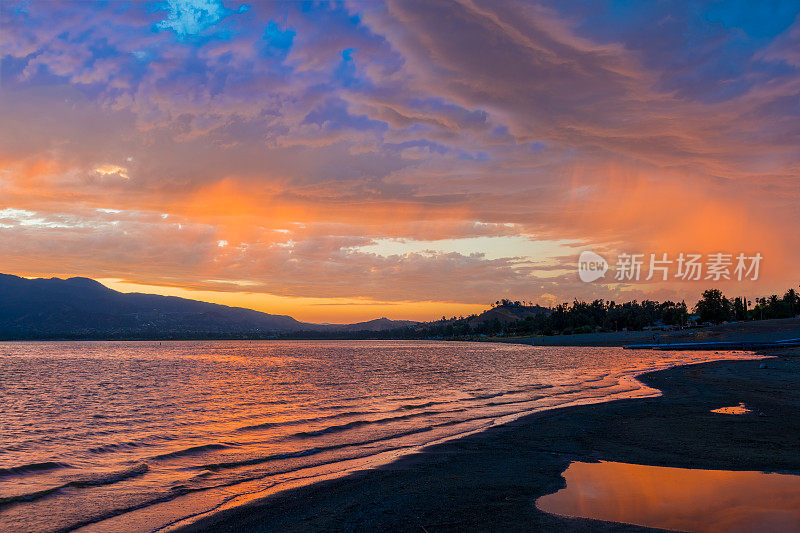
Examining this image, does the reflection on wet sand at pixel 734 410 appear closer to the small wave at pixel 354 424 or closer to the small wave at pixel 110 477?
the small wave at pixel 354 424

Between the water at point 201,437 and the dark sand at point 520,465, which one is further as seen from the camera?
the water at point 201,437

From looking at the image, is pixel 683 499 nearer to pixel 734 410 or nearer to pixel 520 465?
pixel 520 465

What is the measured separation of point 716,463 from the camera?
47.5 feet

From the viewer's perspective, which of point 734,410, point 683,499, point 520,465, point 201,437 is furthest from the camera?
point 734,410

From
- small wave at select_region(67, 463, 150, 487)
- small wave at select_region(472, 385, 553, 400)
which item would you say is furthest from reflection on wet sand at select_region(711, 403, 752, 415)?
small wave at select_region(67, 463, 150, 487)

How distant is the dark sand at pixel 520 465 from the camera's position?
1060 centimetres

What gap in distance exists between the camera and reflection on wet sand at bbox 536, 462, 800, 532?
9.71 m

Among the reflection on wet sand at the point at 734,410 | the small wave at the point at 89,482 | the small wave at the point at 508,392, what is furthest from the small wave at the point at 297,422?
the reflection on wet sand at the point at 734,410

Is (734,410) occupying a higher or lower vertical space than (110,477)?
higher

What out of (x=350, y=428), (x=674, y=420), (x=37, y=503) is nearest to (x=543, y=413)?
(x=674, y=420)

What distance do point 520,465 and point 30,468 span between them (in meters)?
16.5

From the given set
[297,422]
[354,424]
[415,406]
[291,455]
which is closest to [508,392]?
[415,406]

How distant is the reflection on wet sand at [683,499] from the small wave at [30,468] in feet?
54.0

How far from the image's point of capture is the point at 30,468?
17.5m
